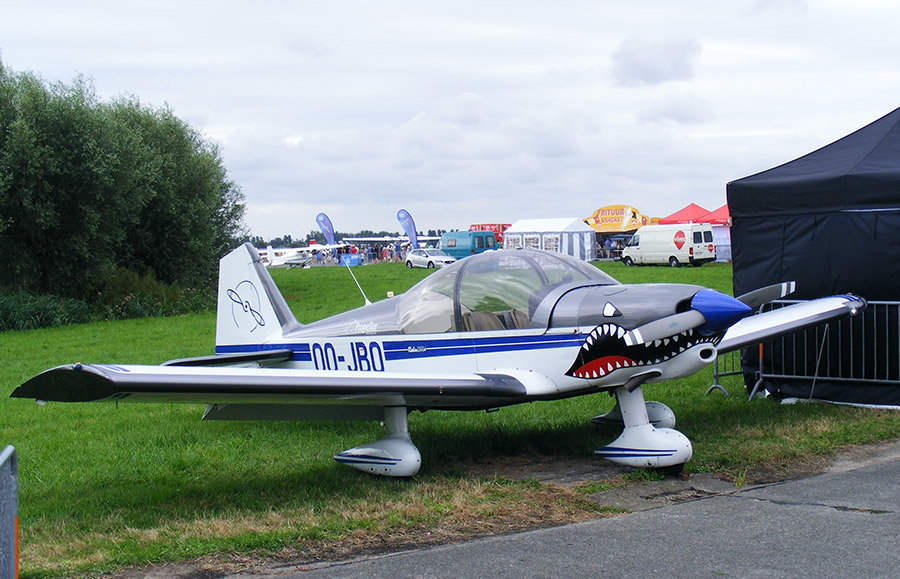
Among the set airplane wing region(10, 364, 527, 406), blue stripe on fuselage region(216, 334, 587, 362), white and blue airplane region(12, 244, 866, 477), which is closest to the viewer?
airplane wing region(10, 364, 527, 406)

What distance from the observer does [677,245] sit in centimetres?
4488

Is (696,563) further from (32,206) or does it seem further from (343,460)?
(32,206)

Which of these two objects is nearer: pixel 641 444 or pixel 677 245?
pixel 641 444

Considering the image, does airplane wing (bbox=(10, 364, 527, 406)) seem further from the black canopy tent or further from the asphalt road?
the black canopy tent

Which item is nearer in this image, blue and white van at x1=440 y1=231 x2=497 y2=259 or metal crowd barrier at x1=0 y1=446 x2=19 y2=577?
metal crowd barrier at x1=0 y1=446 x2=19 y2=577

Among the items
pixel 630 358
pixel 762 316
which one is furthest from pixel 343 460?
pixel 762 316

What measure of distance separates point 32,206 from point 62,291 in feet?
11.5

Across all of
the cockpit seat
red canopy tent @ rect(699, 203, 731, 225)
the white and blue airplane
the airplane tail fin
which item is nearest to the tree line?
the airplane tail fin

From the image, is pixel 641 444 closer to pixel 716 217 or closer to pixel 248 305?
pixel 248 305

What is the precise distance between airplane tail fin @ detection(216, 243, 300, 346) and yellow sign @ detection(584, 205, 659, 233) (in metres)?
51.7

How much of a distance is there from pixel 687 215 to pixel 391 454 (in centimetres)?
5142

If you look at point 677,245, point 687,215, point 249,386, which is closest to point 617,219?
point 687,215

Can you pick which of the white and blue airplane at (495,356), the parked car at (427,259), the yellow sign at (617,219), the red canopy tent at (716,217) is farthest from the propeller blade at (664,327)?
the yellow sign at (617,219)

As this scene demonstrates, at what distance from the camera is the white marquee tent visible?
49.9m
